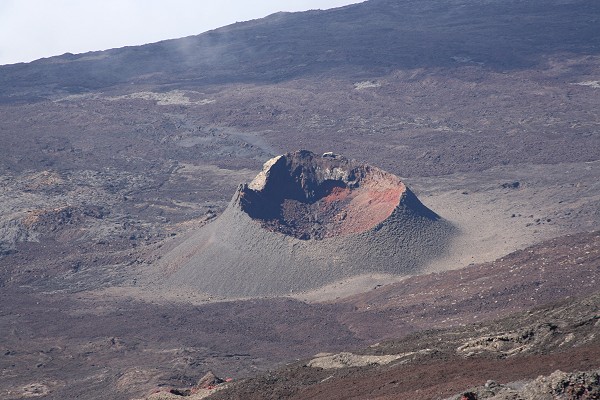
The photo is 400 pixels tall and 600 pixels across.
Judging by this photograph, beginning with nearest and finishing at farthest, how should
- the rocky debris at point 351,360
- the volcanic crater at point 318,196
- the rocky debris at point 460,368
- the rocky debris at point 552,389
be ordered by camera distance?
the rocky debris at point 552,389 → the rocky debris at point 460,368 → the rocky debris at point 351,360 → the volcanic crater at point 318,196

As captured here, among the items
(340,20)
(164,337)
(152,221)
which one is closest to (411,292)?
(164,337)

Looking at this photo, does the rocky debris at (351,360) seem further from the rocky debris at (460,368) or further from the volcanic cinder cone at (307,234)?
the volcanic cinder cone at (307,234)

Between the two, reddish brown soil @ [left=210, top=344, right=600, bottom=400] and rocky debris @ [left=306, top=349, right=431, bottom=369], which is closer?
reddish brown soil @ [left=210, top=344, right=600, bottom=400]

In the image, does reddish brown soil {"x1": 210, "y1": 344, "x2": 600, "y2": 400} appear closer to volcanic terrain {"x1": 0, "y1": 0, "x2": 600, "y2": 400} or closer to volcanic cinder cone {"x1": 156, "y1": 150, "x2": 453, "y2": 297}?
volcanic terrain {"x1": 0, "y1": 0, "x2": 600, "y2": 400}

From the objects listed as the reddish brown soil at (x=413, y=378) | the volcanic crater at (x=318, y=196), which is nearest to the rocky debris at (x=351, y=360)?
the reddish brown soil at (x=413, y=378)

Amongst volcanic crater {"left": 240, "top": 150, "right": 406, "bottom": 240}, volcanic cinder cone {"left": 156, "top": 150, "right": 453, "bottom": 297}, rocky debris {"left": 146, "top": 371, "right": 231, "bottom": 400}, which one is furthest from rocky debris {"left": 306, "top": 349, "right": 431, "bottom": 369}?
volcanic crater {"left": 240, "top": 150, "right": 406, "bottom": 240}

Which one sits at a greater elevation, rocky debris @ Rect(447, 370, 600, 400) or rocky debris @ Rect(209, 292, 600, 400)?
rocky debris @ Rect(447, 370, 600, 400)

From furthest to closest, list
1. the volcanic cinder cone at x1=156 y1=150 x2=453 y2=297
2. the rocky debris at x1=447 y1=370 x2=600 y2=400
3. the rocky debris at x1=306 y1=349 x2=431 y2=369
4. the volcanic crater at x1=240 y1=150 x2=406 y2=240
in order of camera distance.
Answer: the volcanic crater at x1=240 y1=150 x2=406 y2=240, the volcanic cinder cone at x1=156 y1=150 x2=453 y2=297, the rocky debris at x1=306 y1=349 x2=431 y2=369, the rocky debris at x1=447 y1=370 x2=600 y2=400
